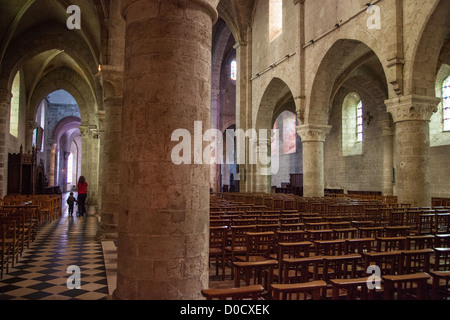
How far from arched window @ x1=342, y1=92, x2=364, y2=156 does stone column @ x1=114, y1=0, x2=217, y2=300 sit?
23.3 metres

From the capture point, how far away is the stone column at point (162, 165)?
155 inches

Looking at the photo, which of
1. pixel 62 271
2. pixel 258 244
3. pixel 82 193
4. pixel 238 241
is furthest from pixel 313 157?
pixel 62 271

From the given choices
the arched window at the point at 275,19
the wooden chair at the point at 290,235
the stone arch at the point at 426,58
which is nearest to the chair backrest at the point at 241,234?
the wooden chair at the point at 290,235

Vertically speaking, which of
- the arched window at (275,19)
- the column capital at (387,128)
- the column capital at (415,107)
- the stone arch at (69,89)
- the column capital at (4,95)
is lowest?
the column capital at (415,107)

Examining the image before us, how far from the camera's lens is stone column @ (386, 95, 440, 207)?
442 inches

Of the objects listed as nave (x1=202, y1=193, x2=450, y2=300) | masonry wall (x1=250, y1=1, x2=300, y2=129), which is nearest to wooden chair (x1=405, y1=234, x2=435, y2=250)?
nave (x1=202, y1=193, x2=450, y2=300)

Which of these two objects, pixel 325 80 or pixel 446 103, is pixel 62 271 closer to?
pixel 325 80

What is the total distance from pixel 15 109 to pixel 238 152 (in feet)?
46.6

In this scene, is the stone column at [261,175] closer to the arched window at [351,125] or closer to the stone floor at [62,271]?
the arched window at [351,125]

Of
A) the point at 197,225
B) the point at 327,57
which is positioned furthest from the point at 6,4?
the point at 197,225

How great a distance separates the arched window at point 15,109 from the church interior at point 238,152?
0.16 meters

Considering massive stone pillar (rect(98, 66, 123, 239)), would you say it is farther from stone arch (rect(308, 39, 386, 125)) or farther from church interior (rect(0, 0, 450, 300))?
stone arch (rect(308, 39, 386, 125))

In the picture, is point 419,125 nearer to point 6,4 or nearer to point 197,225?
point 197,225

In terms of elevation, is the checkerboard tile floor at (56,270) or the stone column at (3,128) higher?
the stone column at (3,128)
